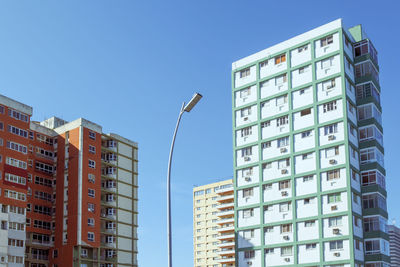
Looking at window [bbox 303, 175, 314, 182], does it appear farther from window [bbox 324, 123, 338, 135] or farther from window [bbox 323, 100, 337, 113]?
window [bbox 323, 100, 337, 113]

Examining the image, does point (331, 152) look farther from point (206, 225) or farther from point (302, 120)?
point (206, 225)

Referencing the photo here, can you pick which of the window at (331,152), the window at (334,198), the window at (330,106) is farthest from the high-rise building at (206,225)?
the window at (334,198)

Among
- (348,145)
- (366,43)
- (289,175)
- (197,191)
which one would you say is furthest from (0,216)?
(197,191)

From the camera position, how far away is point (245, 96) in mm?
73312

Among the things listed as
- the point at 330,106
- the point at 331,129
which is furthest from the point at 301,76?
the point at 331,129

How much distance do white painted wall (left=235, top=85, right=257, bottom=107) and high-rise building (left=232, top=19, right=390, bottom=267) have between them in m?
0.14

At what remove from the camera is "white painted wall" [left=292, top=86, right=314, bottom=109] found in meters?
66.6

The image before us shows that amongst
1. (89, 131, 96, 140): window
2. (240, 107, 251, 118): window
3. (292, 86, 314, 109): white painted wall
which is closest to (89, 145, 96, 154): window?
(89, 131, 96, 140): window

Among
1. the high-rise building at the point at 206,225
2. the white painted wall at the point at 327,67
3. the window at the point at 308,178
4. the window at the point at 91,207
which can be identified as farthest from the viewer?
the high-rise building at the point at 206,225

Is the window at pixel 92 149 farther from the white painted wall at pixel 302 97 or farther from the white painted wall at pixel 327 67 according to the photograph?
the white painted wall at pixel 327 67

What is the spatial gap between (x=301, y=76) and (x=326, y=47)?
4552 mm

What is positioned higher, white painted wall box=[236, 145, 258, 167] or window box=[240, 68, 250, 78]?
window box=[240, 68, 250, 78]

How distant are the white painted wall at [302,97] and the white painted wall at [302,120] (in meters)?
1.11

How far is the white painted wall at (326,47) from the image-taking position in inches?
2576
